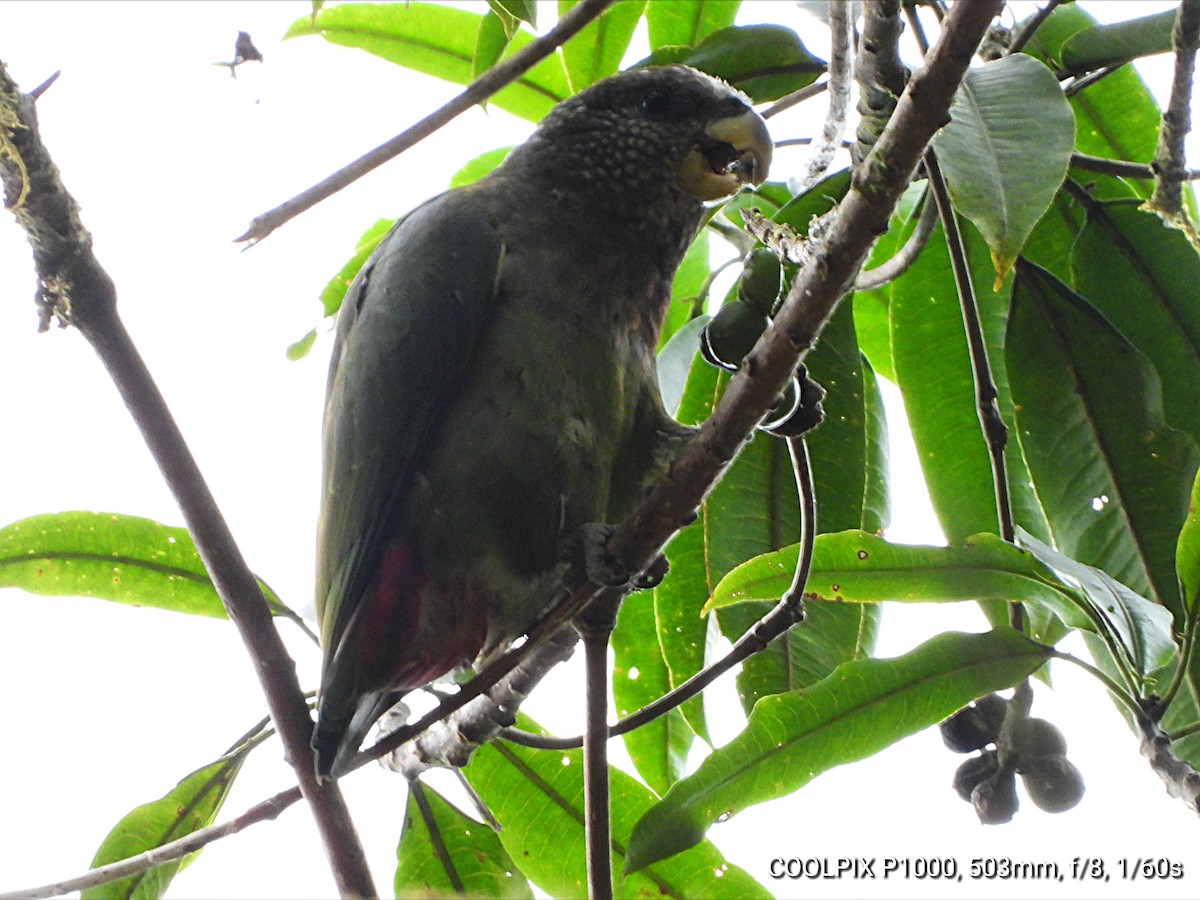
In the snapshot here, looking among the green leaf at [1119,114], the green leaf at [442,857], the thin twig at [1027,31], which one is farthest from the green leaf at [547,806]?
the green leaf at [1119,114]

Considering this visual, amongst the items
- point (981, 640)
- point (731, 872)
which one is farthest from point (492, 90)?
point (731, 872)

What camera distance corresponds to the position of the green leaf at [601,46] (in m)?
2.21

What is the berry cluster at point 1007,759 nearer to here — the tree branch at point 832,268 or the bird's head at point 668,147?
the tree branch at point 832,268

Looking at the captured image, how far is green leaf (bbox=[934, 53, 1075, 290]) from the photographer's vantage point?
1.10 m

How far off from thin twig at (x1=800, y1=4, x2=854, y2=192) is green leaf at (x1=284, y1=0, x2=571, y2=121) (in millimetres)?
788

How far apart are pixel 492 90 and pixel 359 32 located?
4.47 ft

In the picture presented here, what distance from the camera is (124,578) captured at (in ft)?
5.74

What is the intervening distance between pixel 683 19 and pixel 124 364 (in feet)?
5.18

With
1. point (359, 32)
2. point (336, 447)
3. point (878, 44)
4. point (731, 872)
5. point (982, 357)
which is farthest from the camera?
point (359, 32)

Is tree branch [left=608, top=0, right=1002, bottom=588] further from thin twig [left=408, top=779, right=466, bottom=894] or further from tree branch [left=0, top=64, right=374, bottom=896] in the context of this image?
thin twig [left=408, top=779, right=466, bottom=894]

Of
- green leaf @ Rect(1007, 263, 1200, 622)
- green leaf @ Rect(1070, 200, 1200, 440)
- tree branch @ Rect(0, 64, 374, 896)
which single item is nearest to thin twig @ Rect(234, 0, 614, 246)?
tree branch @ Rect(0, 64, 374, 896)

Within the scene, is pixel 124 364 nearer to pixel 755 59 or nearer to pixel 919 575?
pixel 919 575

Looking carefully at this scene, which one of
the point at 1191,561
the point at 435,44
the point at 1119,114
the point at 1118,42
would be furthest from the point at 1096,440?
the point at 435,44

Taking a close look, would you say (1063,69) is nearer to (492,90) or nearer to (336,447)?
(492,90)
